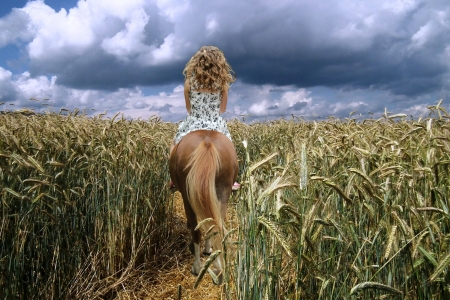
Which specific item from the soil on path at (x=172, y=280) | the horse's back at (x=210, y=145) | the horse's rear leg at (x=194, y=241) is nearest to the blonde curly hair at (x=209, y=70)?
the horse's back at (x=210, y=145)

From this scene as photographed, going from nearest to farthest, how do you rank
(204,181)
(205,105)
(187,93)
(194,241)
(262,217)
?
(262,217)
(204,181)
(194,241)
(205,105)
(187,93)

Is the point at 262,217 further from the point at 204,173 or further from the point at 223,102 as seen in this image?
the point at 223,102

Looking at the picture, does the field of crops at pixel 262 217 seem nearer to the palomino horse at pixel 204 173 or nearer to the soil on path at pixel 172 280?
the soil on path at pixel 172 280

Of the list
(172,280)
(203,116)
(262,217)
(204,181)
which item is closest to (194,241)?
(172,280)

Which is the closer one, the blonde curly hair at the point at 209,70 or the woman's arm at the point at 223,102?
the blonde curly hair at the point at 209,70

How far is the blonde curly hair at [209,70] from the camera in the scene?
3490 mm

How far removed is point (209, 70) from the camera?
354 centimetres

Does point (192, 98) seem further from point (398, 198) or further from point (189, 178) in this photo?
point (398, 198)

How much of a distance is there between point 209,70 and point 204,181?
3.81 feet

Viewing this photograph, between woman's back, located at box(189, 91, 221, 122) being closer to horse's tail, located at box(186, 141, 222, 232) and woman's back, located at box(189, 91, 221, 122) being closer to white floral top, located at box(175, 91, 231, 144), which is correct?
Answer: white floral top, located at box(175, 91, 231, 144)

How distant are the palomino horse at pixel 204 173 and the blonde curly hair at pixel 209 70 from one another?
0.59 metres

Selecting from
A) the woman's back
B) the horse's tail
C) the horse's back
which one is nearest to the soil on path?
the horse's tail

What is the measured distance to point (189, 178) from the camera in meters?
3.04

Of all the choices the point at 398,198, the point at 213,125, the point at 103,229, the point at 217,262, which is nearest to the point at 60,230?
the point at 103,229
